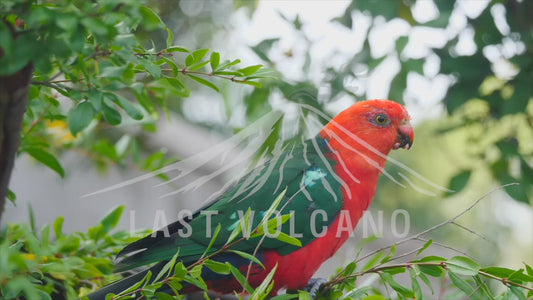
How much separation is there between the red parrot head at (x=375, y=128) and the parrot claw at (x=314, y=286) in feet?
0.81

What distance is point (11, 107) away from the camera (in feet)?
1.82

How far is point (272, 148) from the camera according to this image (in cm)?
94

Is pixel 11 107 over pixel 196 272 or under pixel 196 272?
over

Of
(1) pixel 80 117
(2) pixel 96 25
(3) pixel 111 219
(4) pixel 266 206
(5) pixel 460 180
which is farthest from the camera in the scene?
(5) pixel 460 180

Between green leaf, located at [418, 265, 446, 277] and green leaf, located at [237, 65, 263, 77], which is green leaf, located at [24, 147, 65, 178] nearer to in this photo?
green leaf, located at [237, 65, 263, 77]

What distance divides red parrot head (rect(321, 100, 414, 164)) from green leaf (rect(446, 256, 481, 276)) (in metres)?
0.28

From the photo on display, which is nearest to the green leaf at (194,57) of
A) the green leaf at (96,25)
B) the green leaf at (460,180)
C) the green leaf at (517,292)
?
the green leaf at (96,25)

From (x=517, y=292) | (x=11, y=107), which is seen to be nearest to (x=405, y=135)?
(x=517, y=292)

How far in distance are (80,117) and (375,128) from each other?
21.9 inches

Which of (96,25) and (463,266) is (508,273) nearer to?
(463,266)

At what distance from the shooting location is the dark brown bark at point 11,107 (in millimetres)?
552

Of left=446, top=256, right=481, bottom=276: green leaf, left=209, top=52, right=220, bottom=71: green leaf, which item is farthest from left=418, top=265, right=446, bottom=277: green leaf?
left=209, top=52, right=220, bottom=71: green leaf

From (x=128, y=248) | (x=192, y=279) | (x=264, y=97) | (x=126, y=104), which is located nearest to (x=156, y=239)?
(x=128, y=248)

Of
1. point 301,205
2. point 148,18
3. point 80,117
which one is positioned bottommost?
point 301,205
